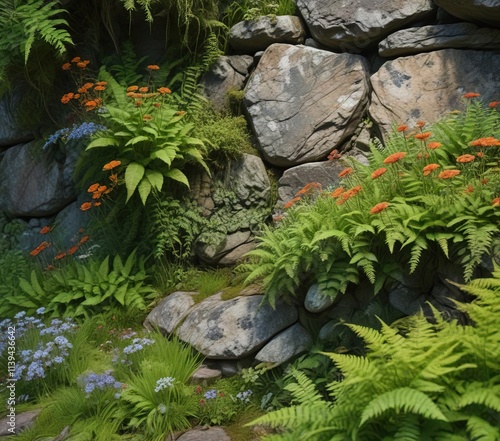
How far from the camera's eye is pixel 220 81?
696 centimetres

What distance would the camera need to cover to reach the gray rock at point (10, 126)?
24.7 ft

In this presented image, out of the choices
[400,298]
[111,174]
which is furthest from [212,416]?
[111,174]

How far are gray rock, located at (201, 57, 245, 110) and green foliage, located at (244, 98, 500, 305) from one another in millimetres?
2325

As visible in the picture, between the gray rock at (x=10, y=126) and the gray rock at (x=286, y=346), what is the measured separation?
14.7 ft

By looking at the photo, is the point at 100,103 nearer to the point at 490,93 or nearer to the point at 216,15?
the point at 216,15

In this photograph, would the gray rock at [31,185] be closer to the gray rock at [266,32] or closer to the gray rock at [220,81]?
the gray rock at [220,81]

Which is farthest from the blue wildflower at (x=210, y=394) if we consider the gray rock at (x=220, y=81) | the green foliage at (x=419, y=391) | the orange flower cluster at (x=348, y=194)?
the gray rock at (x=220, y=81)

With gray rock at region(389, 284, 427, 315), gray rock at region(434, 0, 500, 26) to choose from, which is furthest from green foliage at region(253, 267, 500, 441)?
gray rock at region(434, 0, 500, 26)

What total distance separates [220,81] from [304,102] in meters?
1.12

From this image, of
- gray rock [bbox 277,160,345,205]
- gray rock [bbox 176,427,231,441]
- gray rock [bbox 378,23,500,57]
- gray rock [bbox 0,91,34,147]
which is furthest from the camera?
gray rock [bbox 0,91,34,147]

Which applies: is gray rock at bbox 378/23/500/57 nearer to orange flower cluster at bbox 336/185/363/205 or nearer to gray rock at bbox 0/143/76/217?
orange flower cluster at bbox 336/185/363/205

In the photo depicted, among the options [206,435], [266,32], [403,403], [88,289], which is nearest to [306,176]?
[266,32]

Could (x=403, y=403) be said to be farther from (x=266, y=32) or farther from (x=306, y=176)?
(x=266, y=32)

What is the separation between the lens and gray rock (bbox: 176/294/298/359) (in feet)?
16.1
